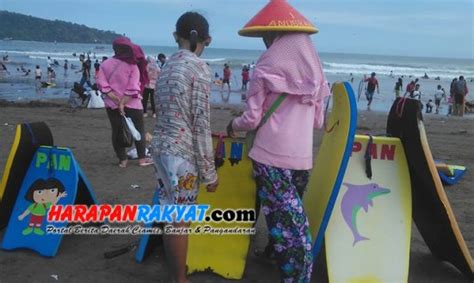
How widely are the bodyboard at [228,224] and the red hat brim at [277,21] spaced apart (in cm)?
91

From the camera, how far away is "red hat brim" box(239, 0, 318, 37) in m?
3.24

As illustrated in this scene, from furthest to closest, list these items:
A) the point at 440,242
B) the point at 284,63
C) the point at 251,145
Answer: the point at 440,242 → the point at 251,145 → the point at 284,63

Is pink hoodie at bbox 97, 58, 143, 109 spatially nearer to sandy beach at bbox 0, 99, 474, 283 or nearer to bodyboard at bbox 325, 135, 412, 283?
sandy beach at bbox 0, 99, 474, 283

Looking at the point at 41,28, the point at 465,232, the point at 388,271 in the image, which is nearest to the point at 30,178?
the point at 388,271

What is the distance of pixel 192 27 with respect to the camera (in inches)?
130

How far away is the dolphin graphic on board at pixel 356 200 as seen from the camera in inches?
146

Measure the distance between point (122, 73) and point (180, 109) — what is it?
12.1 ft

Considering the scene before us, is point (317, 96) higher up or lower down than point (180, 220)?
higher up

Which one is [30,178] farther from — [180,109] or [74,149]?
[74,149]

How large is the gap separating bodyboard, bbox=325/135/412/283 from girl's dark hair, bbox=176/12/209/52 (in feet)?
4.49

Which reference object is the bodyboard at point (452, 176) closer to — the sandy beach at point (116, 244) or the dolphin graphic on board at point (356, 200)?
the sandy beach at point (116, 244)

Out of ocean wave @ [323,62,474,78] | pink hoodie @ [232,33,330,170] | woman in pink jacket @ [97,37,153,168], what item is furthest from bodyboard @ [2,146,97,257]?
ocean wave @ [323,62,474,78]

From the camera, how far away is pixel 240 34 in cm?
350

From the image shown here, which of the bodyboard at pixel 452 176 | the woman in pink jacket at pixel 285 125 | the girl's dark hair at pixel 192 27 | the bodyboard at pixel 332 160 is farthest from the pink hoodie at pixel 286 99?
the bodyboard at pixel 452 176
